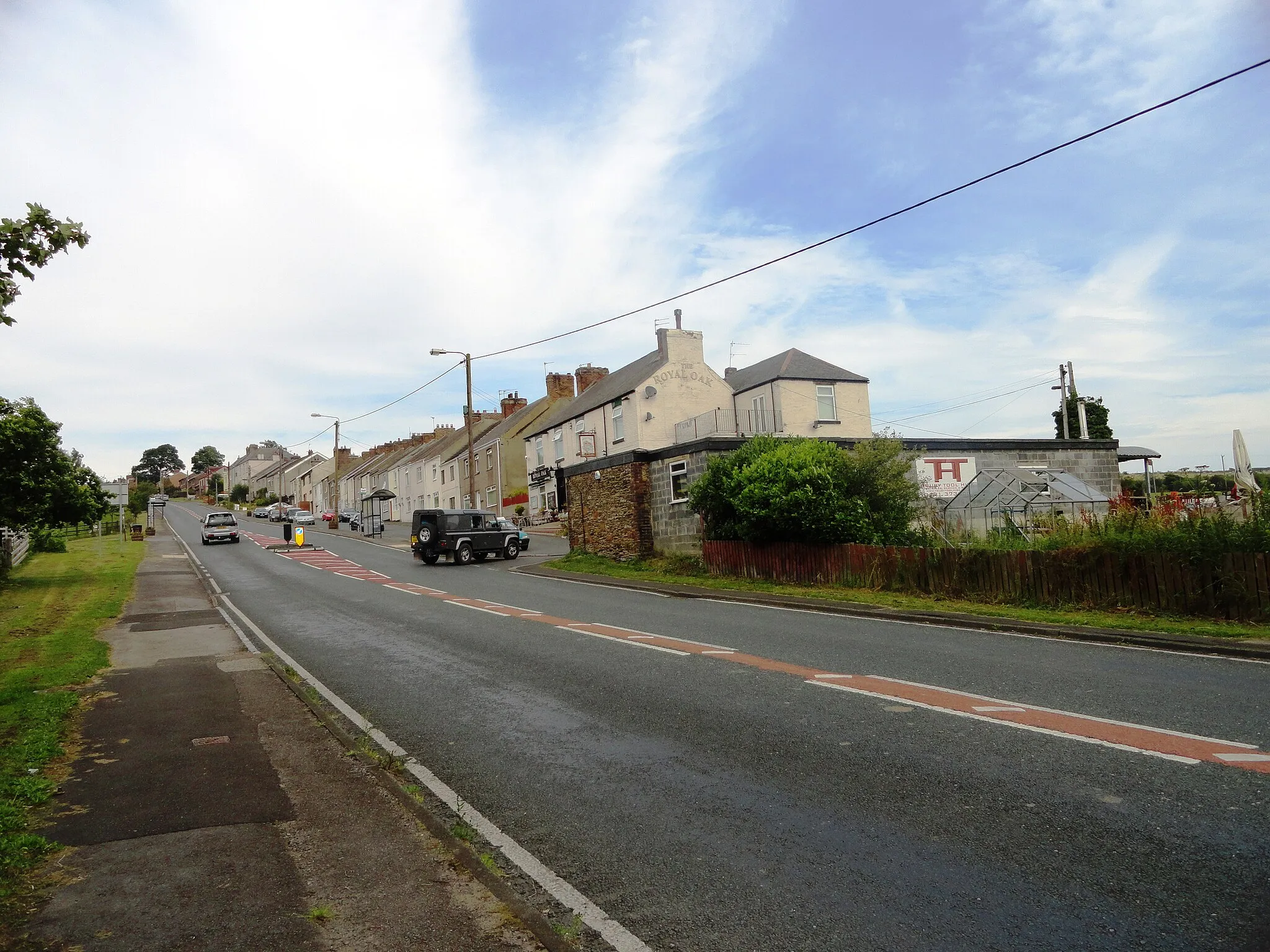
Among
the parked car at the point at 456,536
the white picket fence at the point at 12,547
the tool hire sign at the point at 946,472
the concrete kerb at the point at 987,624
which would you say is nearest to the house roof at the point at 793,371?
the tool hire sign at the point at 946,472

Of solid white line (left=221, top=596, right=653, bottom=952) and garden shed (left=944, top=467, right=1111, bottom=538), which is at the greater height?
garden shed (left=944, top=467, right=1111, bottom=538)

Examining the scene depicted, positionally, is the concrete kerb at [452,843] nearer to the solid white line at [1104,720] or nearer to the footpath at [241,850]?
the footpath at [241,850]

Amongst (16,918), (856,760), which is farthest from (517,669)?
(16,918)

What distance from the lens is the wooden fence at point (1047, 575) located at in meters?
11.9

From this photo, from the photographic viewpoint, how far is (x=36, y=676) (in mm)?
9680

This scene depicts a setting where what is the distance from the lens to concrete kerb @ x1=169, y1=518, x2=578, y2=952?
3.61 metres

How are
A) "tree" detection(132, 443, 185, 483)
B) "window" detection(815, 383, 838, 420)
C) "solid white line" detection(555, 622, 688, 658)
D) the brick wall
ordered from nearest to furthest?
"solid white line" detection(555, 622, 688, 658) < the brick wall < "window" detection(815, 383, 838, 420) < "tree" detection(132, 443, 185, 483)

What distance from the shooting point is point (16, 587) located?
19984mm

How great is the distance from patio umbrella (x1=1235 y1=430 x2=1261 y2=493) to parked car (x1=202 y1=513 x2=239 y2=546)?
44521mm

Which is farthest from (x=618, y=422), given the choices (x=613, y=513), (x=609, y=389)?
(x=613, y=513)

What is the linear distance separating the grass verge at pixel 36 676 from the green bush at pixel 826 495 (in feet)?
44.2

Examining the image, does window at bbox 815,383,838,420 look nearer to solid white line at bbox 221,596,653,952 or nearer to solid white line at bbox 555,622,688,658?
solid white line at bbox 555,622,688,658

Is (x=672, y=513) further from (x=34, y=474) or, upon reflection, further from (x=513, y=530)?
(x=34, y=474)

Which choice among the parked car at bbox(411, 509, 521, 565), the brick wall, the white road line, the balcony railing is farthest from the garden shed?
the parked car at bbox(411, 509, 521, 565)
